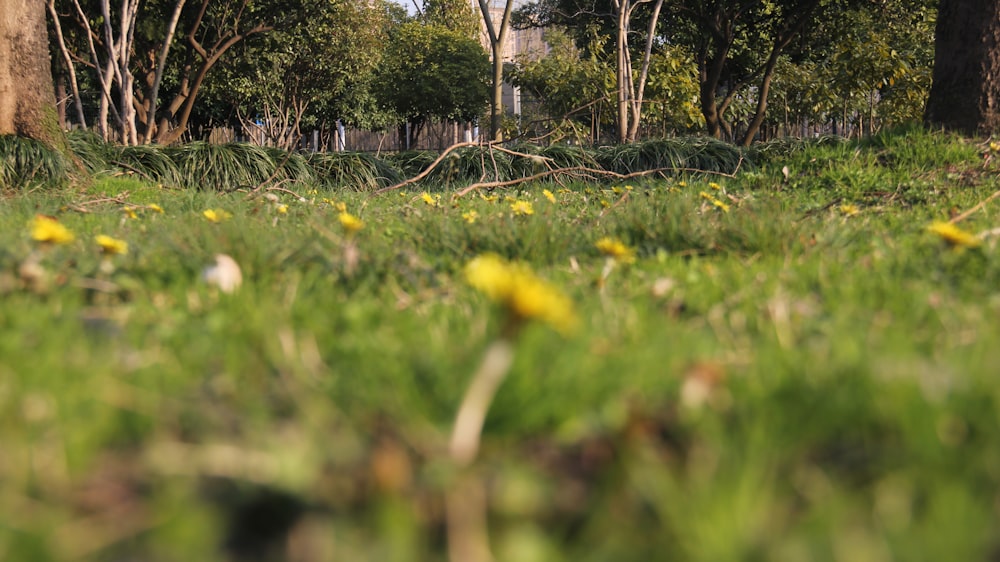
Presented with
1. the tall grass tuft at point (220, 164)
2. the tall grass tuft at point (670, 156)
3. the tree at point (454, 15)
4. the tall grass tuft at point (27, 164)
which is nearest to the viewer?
the tall grass tuft at point (27, 164)

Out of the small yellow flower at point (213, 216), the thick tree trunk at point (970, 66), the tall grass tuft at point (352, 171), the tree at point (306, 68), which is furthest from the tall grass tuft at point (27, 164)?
the tree at point (306, 68)

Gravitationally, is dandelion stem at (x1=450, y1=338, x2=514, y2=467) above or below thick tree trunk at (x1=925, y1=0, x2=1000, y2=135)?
below

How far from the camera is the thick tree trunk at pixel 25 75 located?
6.43 meters

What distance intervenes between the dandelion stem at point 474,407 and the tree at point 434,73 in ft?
106

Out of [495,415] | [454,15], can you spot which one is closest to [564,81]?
[495,415]

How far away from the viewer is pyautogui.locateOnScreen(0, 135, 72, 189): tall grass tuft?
6.02 metres

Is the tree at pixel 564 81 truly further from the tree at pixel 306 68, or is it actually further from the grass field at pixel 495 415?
the grass field at pixel 495 415

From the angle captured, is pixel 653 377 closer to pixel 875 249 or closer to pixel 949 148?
pixel 875 249

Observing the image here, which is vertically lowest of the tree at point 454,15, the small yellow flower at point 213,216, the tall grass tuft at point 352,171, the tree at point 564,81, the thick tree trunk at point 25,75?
the tall grass tuft at point 352,171

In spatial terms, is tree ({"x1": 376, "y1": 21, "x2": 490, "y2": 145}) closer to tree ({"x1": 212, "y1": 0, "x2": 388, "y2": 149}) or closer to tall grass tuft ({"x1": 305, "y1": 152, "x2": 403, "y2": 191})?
tree ({"x1": 212, "y1": 0, "x2": 388, "y2": 149})

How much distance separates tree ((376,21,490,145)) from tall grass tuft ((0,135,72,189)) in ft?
88.0

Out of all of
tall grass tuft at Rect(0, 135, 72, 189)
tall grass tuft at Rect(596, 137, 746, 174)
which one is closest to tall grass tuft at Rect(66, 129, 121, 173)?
tall grass tuft at Rect(0, 135, 72, 189)

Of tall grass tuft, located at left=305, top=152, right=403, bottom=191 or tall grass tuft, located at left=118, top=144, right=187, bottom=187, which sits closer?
tall grass tuft, located at left=118, top=144, right=187, bottom=187

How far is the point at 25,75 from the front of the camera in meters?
6.55
